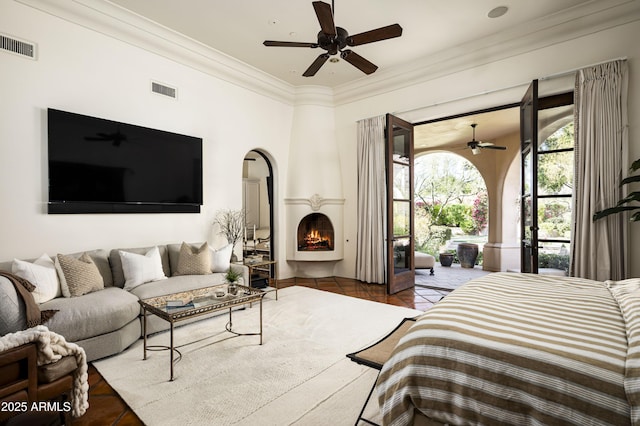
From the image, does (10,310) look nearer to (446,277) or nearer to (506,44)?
(506,44)

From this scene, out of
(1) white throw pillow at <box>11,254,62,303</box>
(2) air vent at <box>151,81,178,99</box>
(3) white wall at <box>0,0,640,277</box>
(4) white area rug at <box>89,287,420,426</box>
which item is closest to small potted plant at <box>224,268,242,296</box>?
(4) white area rug at <box>89,287,420,426</box>

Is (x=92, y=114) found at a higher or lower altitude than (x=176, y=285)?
higher

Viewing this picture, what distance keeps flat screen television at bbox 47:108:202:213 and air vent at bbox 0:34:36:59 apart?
58 centimetres

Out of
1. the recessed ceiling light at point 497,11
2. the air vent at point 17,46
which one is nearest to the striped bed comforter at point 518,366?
the recessed ceiling light at point 497,11

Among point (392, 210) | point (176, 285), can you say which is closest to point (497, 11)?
point (392, 210)

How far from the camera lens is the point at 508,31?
4.22 m

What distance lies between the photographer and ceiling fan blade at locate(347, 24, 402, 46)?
2941mm

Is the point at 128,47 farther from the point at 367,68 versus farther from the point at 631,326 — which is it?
the point at 631,326

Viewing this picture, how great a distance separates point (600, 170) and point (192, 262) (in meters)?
4.74

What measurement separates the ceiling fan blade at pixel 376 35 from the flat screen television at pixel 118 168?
2.70 meters

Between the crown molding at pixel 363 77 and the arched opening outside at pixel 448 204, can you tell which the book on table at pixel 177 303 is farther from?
the arched opening outside at pixel 448 204

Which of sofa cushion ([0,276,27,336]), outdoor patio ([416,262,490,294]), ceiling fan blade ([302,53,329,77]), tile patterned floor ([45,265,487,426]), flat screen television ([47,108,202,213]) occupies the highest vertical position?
ceiling fan blade ([302,53,329,77])

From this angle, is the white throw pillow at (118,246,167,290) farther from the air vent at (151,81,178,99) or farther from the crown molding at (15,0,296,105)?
the crown molding at (15,0,296,105)

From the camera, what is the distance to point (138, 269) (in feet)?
11.4
